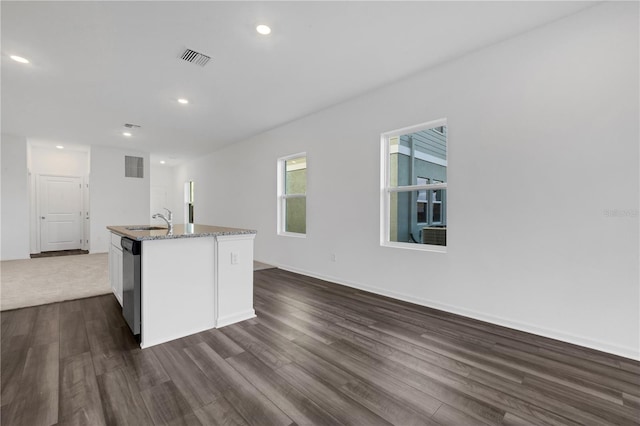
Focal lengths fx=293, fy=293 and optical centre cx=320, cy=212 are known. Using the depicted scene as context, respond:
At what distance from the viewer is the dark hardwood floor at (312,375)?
1.61 meters

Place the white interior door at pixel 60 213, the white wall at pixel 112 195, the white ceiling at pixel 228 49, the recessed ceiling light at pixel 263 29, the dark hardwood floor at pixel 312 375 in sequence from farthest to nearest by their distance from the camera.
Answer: the white interior door at pixel 60 213
the white wall at pixel 112 195
the recessed ceiling light at pixel 263 29
the white ceiling at pixel 228 49
the dark hardwood floor at pixel 312 375

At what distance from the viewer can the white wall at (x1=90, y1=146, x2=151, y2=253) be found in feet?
24.1

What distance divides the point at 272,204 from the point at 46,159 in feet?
21.3

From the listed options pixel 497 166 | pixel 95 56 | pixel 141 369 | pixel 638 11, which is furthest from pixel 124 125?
pixel 638 11

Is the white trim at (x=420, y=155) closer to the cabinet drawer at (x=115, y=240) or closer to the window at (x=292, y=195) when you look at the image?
the window at (x=292, y=195)

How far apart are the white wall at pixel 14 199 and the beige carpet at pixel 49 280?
14.7 inches

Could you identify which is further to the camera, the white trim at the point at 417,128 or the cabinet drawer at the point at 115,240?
the white trim at the point at 417,128

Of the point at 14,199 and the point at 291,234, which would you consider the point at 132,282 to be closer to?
the point at 291,234

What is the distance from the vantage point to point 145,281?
241 cm

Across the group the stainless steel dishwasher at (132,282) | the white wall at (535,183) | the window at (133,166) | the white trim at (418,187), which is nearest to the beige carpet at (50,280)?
the stainless steel dishwasher at (132,282)

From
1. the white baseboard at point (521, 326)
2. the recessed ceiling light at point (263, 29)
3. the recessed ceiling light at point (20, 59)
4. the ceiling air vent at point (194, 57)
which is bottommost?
the white baseboard at point (521, 326)

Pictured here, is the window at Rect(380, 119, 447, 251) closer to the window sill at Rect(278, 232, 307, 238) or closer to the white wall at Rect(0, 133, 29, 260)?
the window sill at Rect(278, 232, 307, 238)

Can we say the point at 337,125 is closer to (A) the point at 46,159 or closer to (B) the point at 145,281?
(B) the point at 145,281

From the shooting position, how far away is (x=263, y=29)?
2.66m
